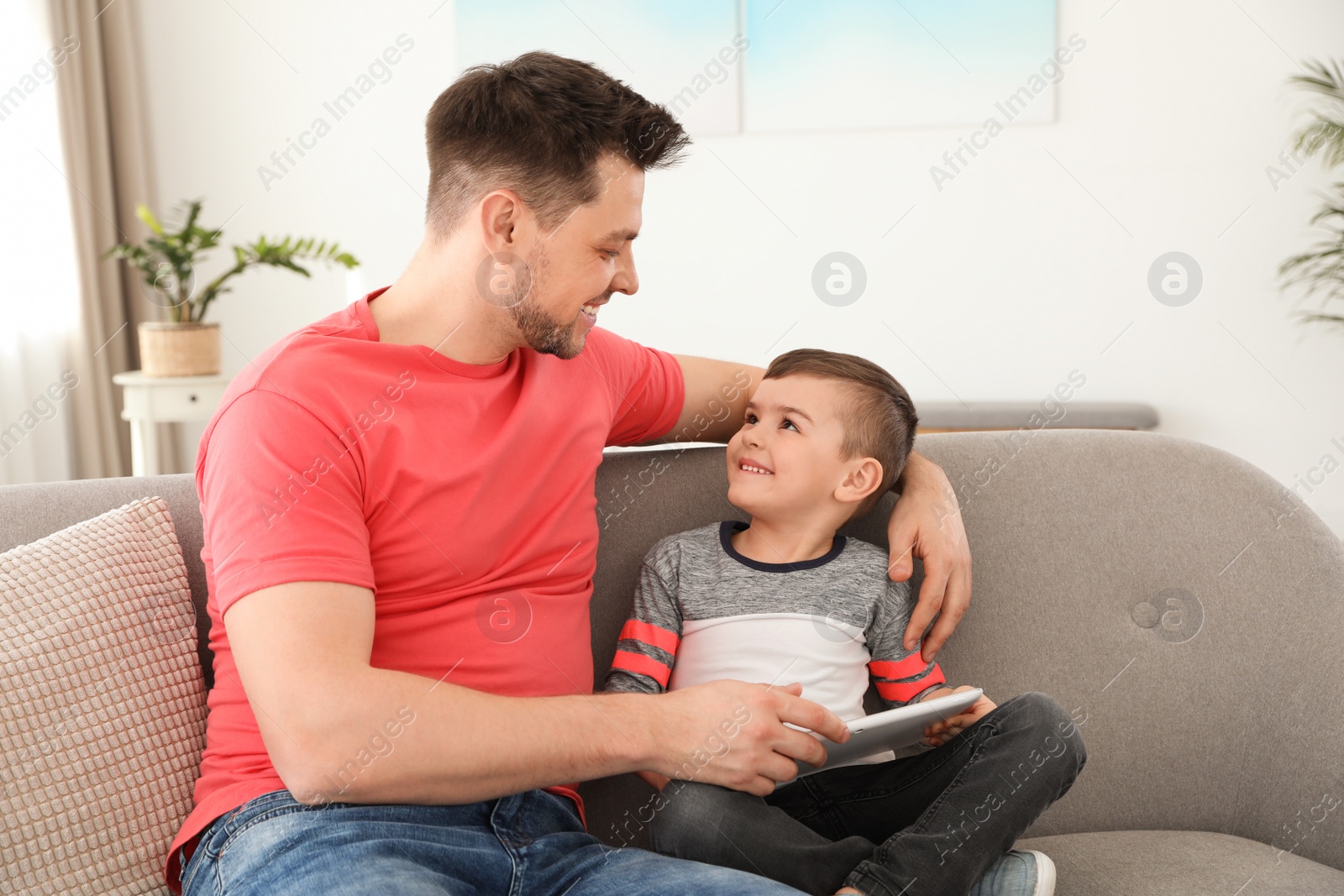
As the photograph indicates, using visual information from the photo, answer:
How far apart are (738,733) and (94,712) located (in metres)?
0.61

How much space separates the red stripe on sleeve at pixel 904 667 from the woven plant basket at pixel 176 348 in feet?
7.95

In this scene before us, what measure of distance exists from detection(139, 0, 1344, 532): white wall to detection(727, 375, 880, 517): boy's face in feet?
7.67

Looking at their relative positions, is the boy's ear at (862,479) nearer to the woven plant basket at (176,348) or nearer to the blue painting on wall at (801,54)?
the woven plant basket at (176,348)

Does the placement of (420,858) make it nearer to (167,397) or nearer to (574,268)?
(574,268)


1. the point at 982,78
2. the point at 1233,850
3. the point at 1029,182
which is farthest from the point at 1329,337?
the point at 1233,850

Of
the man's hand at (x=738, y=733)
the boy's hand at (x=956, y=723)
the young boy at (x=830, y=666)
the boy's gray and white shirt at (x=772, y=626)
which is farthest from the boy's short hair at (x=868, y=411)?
the man's hand at (x=738, y=733)

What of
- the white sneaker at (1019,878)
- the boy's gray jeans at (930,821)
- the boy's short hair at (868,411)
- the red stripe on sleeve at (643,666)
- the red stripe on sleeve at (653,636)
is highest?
the boy's short hair at (868,411)

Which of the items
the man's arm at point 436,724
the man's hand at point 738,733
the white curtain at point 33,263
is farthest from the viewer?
the white curtain at point 33,263

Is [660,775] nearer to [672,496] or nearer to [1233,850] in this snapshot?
[672,496]

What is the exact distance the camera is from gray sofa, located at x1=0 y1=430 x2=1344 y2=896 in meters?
1.27

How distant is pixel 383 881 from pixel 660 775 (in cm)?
39

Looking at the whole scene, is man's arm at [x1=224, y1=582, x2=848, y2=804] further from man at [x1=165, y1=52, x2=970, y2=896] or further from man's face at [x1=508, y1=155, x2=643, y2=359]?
man's face at [x1=508, y1=155, x2=643, y2=359]

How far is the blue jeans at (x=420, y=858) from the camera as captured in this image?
34.8 inches

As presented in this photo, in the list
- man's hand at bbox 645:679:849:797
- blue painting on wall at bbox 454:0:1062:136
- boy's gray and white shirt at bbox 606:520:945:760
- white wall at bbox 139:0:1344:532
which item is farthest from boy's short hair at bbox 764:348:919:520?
blue painting on wall at bbox 454:0:1062:136
